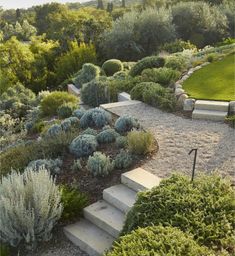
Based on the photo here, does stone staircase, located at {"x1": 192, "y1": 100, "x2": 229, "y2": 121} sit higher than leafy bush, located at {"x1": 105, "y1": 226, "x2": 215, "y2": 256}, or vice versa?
leafy bush, located at {"x1": 105, "y1": 226, "x2": 215, "y2": 256}

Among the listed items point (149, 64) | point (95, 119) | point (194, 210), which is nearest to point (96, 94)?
point (149, 64)

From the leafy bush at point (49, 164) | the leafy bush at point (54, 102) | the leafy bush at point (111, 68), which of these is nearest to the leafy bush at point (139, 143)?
the leafy bush at point (49, 164)

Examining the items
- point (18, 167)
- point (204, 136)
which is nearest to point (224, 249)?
point (204, 136)

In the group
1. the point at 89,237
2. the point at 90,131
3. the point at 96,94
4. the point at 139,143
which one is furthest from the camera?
the point at 96,94

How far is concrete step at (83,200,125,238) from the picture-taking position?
5.30 meters

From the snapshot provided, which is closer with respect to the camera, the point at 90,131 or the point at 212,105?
the point at 90,131

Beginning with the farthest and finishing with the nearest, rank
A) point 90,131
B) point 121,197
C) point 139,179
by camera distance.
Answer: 1. point 90,131
2. point 139,179
3. point 121,197

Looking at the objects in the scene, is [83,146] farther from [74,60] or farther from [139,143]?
[74,60]

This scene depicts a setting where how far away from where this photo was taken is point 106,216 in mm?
5508

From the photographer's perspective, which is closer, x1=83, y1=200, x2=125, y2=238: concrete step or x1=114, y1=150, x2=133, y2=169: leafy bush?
x1=83, y1=200, x2=125, y2=238: concrete step

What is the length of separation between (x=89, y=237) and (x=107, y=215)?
1.37 feet

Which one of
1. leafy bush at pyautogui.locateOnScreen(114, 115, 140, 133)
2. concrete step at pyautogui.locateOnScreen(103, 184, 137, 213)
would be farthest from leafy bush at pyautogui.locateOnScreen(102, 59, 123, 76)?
concrete step at pyautogui.locateOnScreen(103, 184, 137, 213)

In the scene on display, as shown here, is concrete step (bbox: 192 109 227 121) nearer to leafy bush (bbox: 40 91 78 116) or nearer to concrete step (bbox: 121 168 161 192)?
concrete step (bbox: 121 168 161 192)

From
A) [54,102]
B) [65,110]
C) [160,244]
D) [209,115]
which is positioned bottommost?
[54,102]
